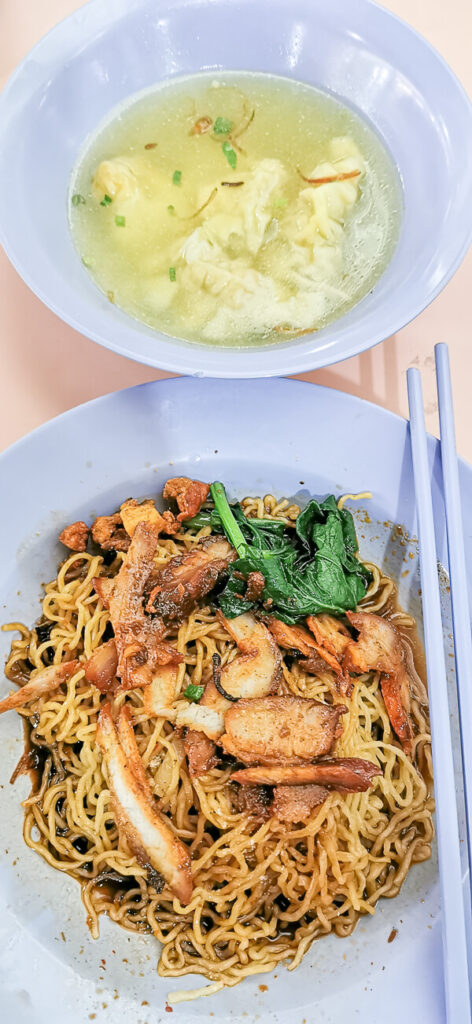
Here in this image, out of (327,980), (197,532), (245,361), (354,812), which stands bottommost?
(327,980)

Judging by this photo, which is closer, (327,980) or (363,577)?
(327,980)

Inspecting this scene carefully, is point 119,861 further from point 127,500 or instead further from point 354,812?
point 127,500

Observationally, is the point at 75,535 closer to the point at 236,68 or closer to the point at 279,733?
the point at 279,733

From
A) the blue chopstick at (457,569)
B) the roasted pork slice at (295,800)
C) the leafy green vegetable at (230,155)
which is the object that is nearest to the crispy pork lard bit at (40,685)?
the roasted pork slice at (295,800)

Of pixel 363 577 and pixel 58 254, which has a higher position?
pixel 58 254

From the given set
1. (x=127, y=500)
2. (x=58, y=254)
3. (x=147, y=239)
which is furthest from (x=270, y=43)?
(x=127, y=500)

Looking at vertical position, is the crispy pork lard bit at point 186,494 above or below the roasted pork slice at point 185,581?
above

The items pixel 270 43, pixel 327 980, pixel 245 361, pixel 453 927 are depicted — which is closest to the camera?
pixel 453 927

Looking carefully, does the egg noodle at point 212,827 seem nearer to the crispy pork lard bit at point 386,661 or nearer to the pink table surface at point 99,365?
the crispy pork lard bit at point 386,661
